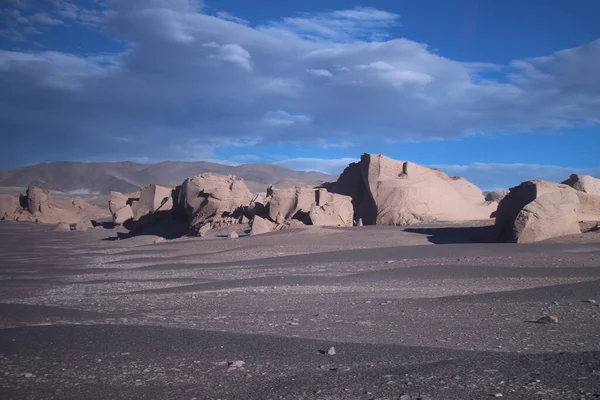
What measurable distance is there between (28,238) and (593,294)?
3004cm

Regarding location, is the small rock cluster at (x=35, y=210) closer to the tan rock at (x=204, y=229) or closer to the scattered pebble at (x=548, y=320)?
the tan rock at (x=204, y=229)

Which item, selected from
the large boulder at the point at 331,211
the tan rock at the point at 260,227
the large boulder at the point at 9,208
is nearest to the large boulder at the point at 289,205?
the large boulder at the point at 331,211

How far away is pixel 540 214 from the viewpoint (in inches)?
764

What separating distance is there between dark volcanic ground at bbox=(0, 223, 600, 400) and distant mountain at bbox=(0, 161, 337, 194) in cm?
12992

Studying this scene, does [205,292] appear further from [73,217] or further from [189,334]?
[73,217]

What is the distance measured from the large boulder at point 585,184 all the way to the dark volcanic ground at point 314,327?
8538mm

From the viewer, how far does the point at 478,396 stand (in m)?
4.90

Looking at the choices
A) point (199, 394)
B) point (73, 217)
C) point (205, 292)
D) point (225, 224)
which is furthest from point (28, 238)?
point (199, 394)

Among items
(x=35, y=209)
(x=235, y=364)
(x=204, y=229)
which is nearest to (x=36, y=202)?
(x=35, y=209)

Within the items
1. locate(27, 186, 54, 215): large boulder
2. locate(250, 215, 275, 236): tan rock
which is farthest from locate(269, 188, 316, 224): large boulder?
locate(27, 186, 54, 215): large boulder

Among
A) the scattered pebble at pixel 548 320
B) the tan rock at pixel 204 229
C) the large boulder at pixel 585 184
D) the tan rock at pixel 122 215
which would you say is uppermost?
the large boulder at pixel 585 184

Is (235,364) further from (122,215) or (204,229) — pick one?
(122,215)

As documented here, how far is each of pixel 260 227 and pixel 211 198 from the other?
23.5 ft

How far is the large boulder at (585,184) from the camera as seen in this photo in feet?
84.4
